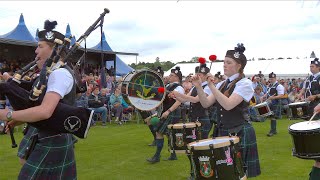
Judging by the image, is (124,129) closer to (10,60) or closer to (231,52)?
(10,60)

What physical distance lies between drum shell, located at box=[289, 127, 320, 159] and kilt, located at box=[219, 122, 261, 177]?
0.59m

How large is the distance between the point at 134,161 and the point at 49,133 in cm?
453

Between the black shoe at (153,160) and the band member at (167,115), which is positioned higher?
the band member at (167,115)

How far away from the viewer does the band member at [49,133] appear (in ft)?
8.32

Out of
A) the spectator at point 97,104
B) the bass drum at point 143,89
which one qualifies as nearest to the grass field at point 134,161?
the bass drum at point 143,89

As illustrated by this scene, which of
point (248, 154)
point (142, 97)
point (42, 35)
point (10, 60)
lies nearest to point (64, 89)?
point (42, 35)

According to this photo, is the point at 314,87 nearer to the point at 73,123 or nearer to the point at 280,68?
the point at 73,123

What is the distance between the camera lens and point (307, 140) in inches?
140

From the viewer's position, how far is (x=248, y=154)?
14.0 ft

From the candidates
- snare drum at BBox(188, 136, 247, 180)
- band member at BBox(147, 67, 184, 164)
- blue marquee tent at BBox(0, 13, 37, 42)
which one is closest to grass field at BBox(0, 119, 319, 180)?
band member at BBox(147, 67, 184, 164)

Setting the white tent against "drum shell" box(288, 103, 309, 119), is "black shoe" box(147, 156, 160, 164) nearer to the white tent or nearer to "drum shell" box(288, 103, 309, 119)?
"drum shell" box(288, 103, 309, 119)

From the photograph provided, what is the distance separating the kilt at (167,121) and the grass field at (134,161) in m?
0.64

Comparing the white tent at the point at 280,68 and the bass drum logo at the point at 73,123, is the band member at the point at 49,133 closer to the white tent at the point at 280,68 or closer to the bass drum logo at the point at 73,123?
the bass drum logo at the point at 73,123

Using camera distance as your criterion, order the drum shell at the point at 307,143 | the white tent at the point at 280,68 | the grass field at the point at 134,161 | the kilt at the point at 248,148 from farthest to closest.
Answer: the white tent at the point at 280,68 → the grass field at the point at 134,161 → the kilt at the point at 248,148 → the drum shell at the point at 307,143
